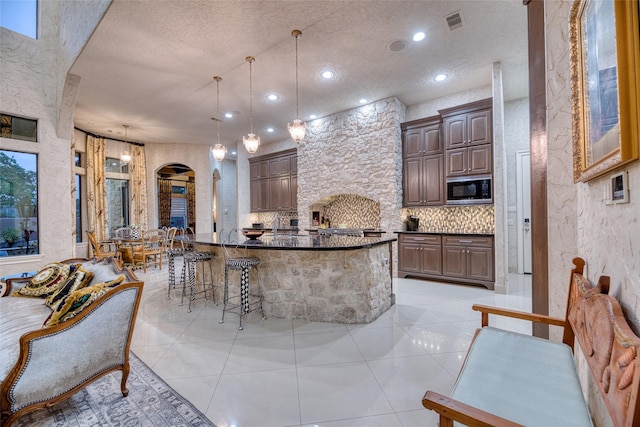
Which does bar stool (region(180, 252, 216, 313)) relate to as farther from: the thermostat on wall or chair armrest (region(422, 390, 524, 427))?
the thermostat on wall

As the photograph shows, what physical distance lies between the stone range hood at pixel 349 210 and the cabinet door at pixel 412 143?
1.26m

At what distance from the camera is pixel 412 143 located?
546 centimetres

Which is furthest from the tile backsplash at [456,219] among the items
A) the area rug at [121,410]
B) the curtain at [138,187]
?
the curtain at [138,187]

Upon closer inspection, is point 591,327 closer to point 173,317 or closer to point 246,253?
point 246,253

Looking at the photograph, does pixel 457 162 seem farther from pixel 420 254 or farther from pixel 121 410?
pixel 121 410

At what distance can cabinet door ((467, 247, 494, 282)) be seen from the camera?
4.46 m

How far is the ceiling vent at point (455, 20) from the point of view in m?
3.16

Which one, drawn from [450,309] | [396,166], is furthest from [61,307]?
[396,166]

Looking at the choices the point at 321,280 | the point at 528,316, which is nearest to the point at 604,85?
the point at 528,316

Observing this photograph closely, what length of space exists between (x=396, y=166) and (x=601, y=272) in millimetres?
4372

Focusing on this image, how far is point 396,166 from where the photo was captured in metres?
5.43

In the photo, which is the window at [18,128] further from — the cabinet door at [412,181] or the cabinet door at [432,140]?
the cabinet door at [432,140]

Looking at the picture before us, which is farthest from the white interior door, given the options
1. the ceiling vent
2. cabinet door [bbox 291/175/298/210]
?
cabinet door [bbox 291/175/298/210]

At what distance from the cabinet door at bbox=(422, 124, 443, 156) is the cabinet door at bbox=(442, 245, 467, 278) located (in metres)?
1.90
